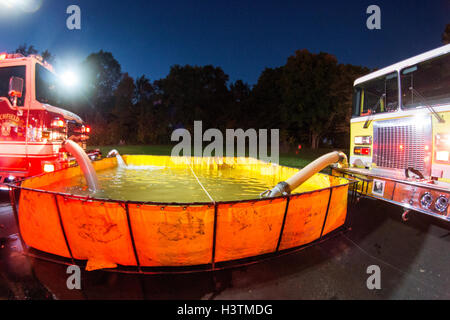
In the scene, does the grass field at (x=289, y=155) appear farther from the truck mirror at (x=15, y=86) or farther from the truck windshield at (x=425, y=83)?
the truck mirror at (x=15, y=86)

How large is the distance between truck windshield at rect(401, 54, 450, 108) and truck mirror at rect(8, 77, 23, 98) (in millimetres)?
8374

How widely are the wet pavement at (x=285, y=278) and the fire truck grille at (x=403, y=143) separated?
57.2 inches

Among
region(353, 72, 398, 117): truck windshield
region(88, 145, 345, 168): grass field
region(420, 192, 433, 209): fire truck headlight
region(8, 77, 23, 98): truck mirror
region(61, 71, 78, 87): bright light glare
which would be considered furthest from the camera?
region(88, 145, 345, 168): grass field

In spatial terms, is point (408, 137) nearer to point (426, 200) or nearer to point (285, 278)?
point (426, 200)

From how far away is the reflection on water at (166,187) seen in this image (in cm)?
553

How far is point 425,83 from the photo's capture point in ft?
14.4

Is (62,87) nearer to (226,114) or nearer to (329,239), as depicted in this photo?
(329,239)

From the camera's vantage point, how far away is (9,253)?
3.10 metres

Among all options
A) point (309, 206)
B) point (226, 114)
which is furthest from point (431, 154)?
point (226, 114)

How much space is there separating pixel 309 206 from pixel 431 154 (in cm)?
260

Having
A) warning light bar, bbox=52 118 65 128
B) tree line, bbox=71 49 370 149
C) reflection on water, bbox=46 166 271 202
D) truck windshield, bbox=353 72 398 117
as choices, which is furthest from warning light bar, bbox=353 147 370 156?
tree line, bbox=71 49 370 149

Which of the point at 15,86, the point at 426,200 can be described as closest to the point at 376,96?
the point at 426,200

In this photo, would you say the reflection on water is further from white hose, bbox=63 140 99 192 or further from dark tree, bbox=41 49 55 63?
dark tree, bbox=41 49 55 63

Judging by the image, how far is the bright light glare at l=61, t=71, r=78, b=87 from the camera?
735 cm
